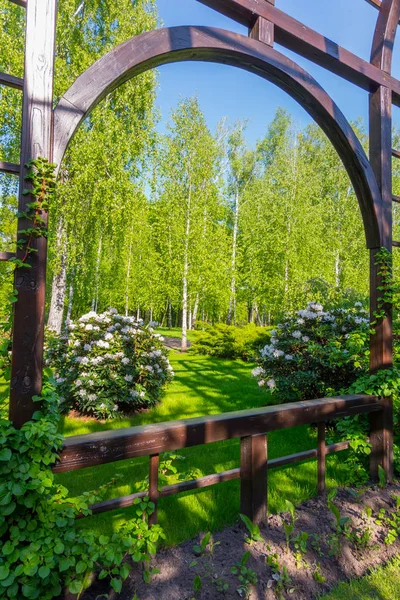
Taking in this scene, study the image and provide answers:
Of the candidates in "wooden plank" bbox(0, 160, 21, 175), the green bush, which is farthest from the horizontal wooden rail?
the green bush

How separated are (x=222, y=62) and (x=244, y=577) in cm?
264

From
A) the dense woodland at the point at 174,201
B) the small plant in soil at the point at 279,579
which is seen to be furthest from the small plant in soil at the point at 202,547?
the dense woodland at the point at 174,201

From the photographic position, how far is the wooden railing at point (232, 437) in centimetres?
149

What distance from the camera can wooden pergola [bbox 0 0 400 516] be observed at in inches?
54.3

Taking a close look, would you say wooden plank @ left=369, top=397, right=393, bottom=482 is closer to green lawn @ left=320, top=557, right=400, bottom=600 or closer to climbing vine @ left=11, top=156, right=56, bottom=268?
green lawn @ left=320, top=557, right=400, bottom=600

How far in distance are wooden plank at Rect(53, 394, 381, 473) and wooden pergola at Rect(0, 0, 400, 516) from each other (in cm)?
9

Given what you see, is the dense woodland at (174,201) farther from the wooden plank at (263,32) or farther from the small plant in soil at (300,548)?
the small plant in soil at (300,548)

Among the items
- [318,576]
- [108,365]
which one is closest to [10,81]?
[318,576]

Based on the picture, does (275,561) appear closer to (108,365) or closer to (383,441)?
(383,441)

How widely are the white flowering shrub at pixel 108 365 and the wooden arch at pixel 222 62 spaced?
3.10 metres

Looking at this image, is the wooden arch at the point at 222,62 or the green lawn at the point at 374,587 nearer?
the wooden arch at the point at 222,62

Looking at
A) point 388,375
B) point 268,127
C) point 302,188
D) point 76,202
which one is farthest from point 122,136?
point 268,127

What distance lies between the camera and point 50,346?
4871 mm

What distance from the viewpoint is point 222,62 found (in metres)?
2.07
